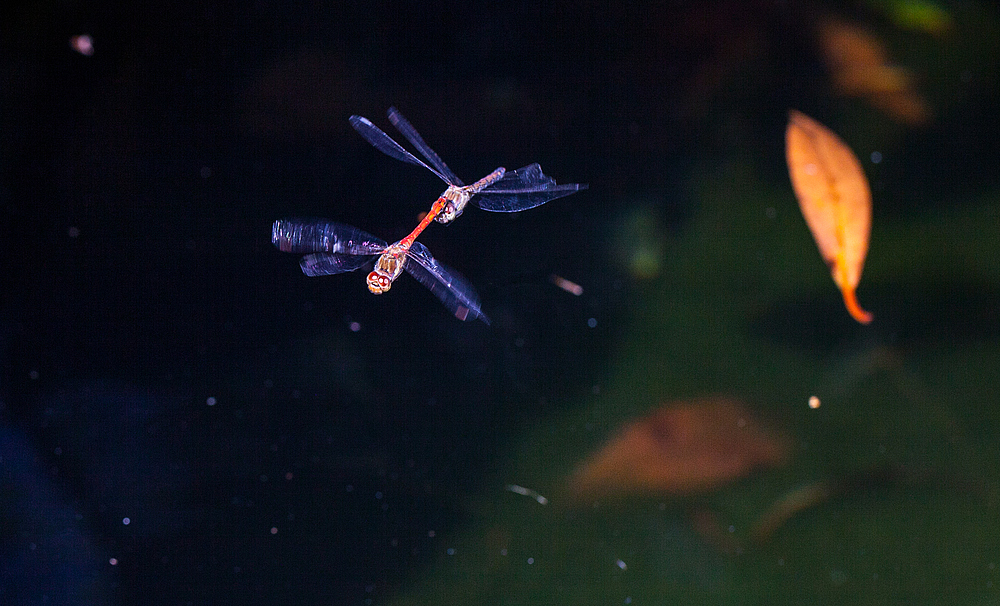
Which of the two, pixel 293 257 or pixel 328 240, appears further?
pixel 293 257

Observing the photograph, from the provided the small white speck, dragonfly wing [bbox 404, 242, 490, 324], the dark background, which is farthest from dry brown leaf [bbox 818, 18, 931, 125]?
the small white speck

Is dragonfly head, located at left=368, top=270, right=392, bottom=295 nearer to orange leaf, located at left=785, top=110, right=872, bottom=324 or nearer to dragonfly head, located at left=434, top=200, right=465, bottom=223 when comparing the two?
dragonfly head, located at left=434, top=200, right=465, bottom=223

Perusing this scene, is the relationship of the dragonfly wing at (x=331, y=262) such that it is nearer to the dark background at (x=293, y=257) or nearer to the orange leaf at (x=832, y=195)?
the dark background at (x=293, y=257)

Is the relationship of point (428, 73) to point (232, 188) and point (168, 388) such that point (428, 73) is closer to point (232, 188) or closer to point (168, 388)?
point (232, 188)

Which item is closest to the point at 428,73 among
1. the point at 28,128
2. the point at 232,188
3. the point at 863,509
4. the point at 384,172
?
the point at 384,172

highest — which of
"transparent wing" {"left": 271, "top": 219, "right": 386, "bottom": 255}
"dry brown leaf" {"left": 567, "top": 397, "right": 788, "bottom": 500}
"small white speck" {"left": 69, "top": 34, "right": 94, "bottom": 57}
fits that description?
"small white speck" {"left": 69, "top": 34, "right": 94, "bottom": 57}

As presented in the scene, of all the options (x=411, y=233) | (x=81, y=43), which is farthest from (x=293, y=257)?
(x=81, y=43)

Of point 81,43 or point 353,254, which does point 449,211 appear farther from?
point 81,43
